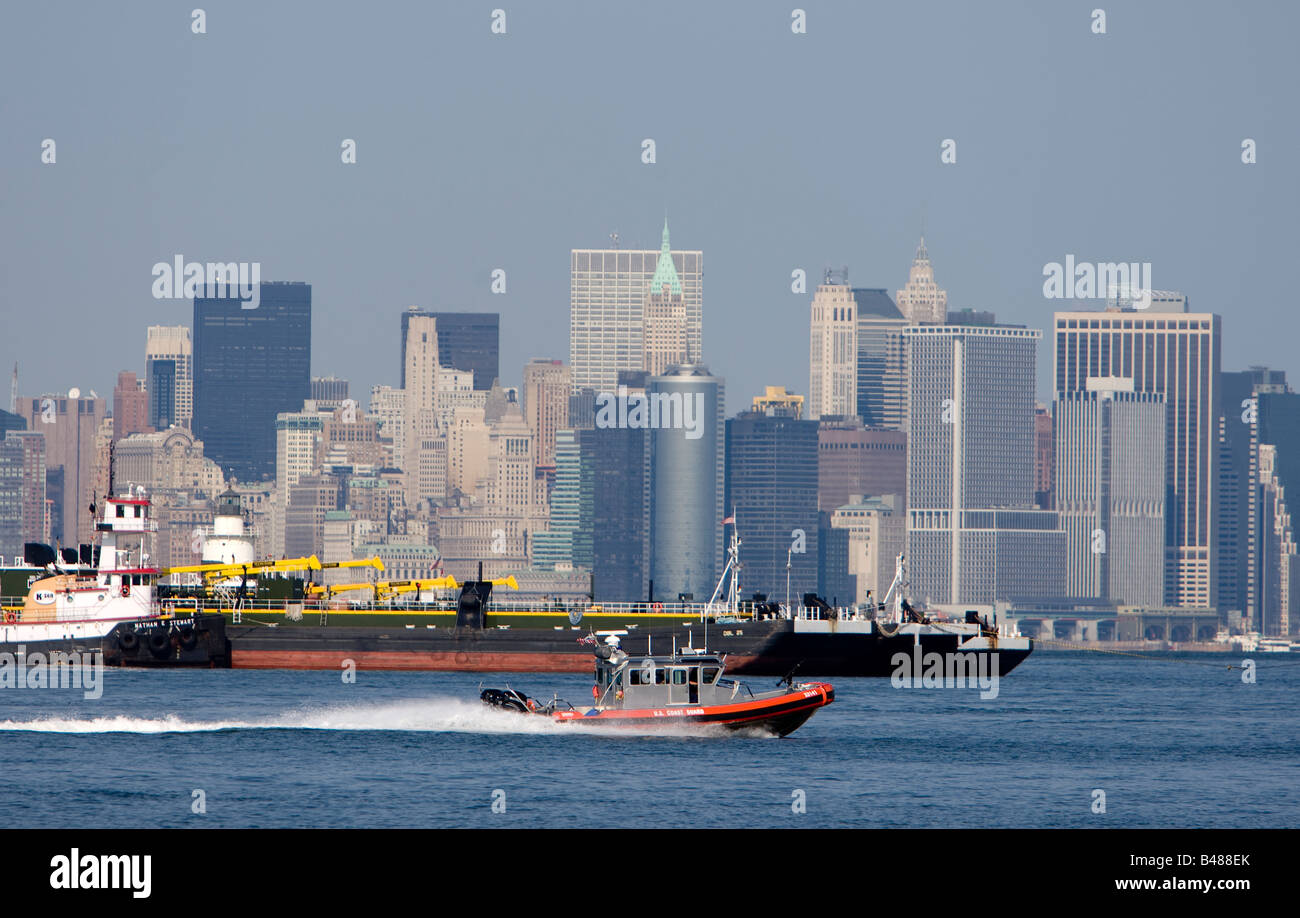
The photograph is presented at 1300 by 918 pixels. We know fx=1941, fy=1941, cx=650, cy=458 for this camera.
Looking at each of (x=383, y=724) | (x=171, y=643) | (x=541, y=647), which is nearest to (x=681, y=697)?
(x=383, y=724)

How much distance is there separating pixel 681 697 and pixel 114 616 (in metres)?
49.7

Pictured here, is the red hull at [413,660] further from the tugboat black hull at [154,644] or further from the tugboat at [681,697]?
the tugboat at [681,697]

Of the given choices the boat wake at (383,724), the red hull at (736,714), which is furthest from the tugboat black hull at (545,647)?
the red hull at (736,714)

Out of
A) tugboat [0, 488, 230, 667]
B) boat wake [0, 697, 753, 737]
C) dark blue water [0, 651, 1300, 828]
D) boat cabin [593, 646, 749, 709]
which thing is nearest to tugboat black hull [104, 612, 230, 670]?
tugboat [0, 488, 230, 667]

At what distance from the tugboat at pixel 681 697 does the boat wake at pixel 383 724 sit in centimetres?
41

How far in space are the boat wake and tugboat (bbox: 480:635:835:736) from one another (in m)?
0.41

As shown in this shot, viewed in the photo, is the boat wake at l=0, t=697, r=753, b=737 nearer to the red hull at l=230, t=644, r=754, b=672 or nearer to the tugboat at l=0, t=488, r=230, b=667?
the red hull at l=230, t=644, r=754, b=672

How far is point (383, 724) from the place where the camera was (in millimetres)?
61375

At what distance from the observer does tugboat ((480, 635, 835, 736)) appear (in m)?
55.4

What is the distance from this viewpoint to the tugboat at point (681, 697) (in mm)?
55438

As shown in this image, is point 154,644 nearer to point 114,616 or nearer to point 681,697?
point 114,616

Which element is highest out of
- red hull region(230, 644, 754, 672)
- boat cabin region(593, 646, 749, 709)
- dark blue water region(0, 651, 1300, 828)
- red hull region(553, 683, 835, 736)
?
boat cabin region(593, 646, 749, 709)
